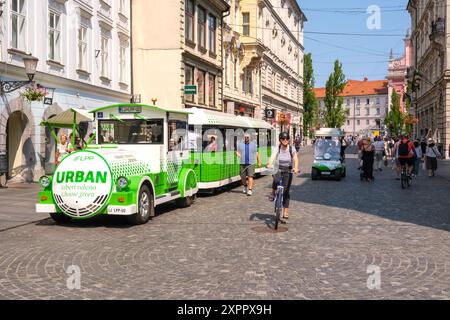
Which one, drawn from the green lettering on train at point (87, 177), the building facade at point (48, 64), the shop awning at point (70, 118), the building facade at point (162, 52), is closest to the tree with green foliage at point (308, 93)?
the building facade at point (162, 52)

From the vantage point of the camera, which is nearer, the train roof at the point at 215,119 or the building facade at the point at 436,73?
the train roof at the point at 215,119

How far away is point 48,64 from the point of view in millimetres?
19359

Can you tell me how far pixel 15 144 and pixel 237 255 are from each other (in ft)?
45.4

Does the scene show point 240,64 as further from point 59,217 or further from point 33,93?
point 59,217

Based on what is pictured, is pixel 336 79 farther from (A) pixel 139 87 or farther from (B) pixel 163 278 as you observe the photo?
(B) pixel 163 278

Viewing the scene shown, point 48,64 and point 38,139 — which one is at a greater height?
point 48,64

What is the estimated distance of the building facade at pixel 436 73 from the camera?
120 ft

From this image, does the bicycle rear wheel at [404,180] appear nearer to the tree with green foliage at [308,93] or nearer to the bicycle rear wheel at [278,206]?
the bicycle rear wheel at [278,206]

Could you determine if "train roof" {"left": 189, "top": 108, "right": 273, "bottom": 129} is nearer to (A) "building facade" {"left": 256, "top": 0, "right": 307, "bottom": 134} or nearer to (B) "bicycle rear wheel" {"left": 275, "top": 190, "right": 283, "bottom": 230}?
(B) "bicycle rear wheel" {"left": 275, "top": 190, "right": 283, "bottom": 230}

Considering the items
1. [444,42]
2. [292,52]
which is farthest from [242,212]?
[292,52]

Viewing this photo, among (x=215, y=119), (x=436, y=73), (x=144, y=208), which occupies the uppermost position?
(x=436, y=73)

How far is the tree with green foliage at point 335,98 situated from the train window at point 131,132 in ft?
237

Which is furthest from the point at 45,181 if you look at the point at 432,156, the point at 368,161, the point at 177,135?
the point at 432,156

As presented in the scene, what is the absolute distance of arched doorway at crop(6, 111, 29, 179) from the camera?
18719 mm
